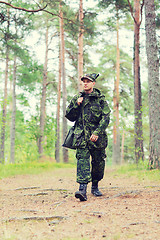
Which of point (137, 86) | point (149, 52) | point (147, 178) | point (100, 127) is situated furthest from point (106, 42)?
point (100, 127)

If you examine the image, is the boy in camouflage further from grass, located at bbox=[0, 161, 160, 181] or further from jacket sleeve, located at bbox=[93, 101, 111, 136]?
grass, located at bbox=[0, 161, 160, 181]

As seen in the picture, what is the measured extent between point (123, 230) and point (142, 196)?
85.6 inches

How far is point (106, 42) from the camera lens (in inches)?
1038

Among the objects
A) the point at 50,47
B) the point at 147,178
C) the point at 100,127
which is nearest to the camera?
the point at 100,127

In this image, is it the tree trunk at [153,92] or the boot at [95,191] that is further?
the tree trunk at [153,92]

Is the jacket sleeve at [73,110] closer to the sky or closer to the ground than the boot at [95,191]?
closer to the sky

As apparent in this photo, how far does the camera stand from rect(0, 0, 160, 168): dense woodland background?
12.4m

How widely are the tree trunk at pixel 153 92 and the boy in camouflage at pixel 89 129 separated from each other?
14.4 ft

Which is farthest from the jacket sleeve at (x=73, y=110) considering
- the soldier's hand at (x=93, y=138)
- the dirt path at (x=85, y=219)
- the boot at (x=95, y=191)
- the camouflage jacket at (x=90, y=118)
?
the dirt path at (x=85, y=219)

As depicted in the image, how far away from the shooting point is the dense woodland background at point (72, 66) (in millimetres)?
12375

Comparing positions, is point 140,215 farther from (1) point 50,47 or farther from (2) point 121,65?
(2) point 121,65

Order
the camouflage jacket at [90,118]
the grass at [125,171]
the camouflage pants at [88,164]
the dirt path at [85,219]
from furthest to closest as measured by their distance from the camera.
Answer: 1. the grass at [125,171]
2. the camouflage jacket at [90,118]
3. the camouflage pants at [88,164]
4. the dirt path at [85,219]

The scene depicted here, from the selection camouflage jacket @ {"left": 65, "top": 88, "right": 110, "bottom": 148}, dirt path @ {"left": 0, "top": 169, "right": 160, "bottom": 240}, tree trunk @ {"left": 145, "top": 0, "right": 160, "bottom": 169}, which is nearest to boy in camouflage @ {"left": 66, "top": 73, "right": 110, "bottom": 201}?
camouflage jacket @ {"left": 65, "top": 88, "right": 110, "bottom": 148}

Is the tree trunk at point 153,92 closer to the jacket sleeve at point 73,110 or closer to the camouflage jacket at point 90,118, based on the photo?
the camouflage jacket at point 90,118
